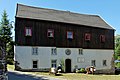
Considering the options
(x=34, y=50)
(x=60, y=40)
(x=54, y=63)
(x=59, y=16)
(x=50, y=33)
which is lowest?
(x=54, y=63)

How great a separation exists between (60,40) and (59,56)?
2.62 m

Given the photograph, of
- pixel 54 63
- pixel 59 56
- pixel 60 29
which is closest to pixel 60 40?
pixel 60 29

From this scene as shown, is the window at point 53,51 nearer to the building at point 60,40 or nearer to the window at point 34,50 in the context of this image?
the building at point 60,40

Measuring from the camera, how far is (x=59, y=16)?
3853 centimetres

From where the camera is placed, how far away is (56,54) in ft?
114

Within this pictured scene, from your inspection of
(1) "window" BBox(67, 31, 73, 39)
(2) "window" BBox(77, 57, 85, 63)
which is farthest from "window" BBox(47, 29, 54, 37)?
(2) "window" BBox(77, 57, 85, 63)

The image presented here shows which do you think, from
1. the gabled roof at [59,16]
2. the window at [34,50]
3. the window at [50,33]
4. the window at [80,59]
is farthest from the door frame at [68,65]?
the gabled roof at [59,16]

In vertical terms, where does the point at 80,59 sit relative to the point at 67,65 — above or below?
above

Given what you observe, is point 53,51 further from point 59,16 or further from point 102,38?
point 102,38

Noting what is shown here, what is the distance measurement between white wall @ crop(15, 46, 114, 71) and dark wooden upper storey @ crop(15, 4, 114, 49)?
0.78 meters

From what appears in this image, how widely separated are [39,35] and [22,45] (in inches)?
128

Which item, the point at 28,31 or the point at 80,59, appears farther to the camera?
the point at 80,59

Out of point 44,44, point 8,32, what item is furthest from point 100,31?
point 8,32

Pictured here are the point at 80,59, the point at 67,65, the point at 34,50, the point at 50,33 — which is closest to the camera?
the point at 34,50
